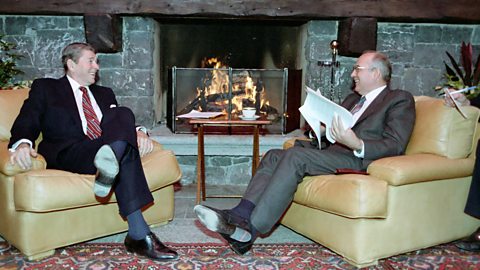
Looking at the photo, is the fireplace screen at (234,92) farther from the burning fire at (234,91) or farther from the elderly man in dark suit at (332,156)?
the elderly man in dark suit at (332,156)

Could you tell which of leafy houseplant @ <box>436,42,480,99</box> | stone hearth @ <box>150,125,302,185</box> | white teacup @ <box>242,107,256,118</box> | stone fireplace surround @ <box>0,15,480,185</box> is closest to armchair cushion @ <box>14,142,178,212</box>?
white teacup @ <box>242,107,256,118</box>

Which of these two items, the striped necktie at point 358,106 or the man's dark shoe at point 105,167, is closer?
the man's dark shoe at point 105,167

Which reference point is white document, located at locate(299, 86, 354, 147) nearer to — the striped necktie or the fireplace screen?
the striped necktie

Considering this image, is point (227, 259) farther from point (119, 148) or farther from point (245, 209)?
point (119, 148)

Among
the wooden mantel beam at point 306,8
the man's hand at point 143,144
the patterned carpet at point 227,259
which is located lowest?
the patterned carpet at point 227,259

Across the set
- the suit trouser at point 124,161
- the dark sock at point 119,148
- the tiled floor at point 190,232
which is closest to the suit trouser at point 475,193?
the tiled floor at point 190,232

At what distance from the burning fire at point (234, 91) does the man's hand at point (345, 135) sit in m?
1.54

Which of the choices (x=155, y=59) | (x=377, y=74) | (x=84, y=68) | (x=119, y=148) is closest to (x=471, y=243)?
(x=377, y=74)

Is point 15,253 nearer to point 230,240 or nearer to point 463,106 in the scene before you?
point 230,240

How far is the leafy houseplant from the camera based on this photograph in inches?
150

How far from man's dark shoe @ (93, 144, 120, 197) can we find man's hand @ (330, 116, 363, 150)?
1.09m

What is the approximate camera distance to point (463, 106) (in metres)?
2.65

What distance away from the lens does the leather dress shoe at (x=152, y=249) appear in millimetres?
2497

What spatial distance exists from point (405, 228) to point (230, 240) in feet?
2.84
